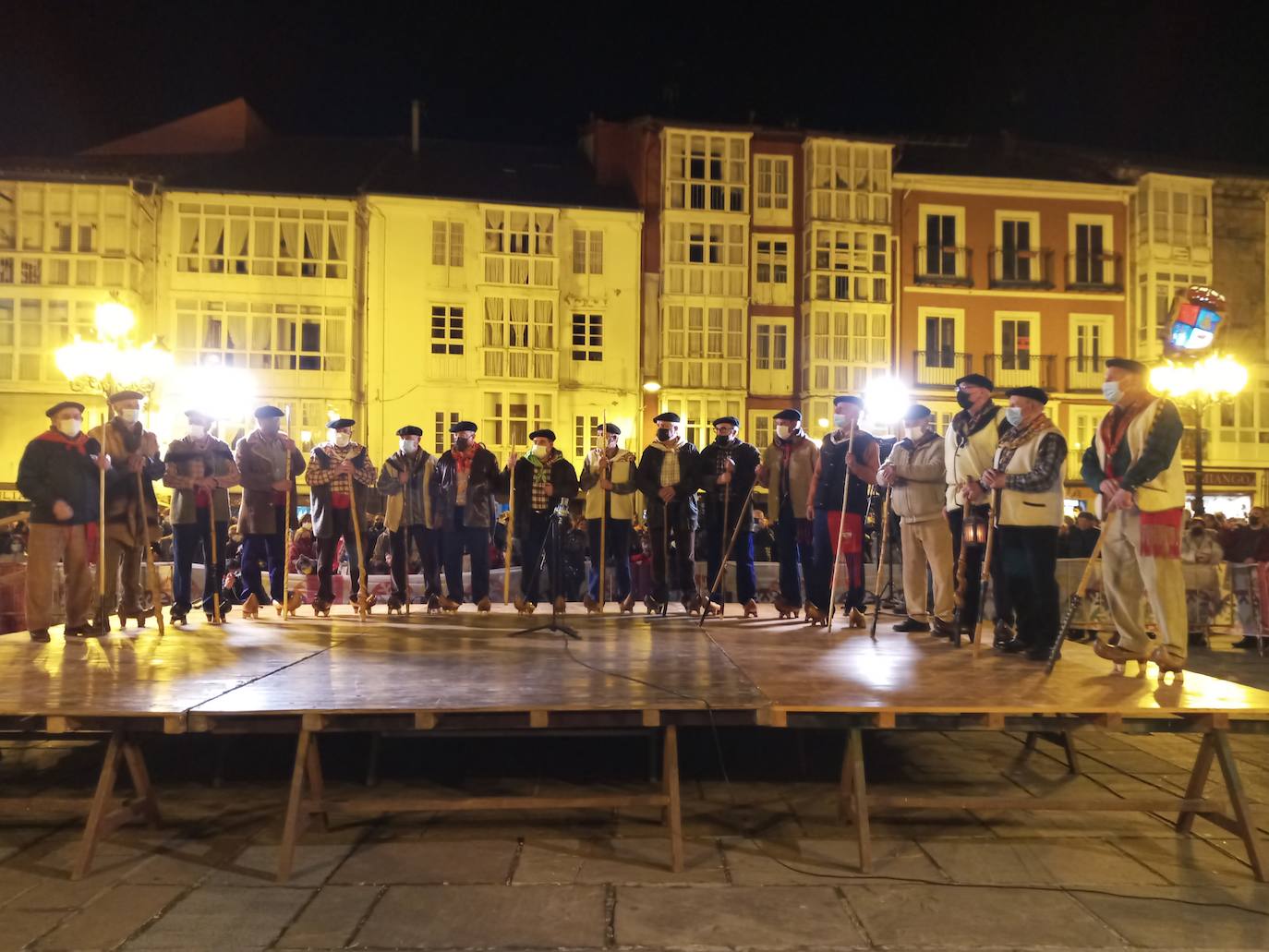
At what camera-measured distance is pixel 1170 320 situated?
9633mm

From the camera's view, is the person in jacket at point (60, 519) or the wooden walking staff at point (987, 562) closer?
the wooden walking staff at point (987, 562)

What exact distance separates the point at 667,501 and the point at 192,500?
4.48m

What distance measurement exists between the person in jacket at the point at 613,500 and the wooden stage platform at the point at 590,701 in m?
3.28

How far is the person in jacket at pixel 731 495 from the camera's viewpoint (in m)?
9.62

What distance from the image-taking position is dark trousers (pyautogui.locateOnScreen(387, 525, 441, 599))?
9.74 metres

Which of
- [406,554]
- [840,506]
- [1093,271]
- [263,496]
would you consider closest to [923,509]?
[840,506]

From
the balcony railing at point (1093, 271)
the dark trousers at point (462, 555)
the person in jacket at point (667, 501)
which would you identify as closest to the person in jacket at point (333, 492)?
the dark trousers at point (462, 555)

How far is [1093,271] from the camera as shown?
32750 millimetres

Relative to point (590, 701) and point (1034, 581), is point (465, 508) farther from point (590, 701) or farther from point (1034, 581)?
point (1034, 581)

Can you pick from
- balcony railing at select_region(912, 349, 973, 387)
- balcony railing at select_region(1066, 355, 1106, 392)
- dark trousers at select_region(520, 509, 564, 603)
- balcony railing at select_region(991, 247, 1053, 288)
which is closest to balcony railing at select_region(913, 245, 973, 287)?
balcony railing at select_region(991, 247, 1053, 288)

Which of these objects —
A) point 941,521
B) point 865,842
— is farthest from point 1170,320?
point 865,842

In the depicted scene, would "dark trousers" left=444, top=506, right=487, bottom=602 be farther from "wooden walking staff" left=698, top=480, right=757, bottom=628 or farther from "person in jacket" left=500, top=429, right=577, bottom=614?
"wooden walking staff" left=698, top=480, right=757, bottom=628

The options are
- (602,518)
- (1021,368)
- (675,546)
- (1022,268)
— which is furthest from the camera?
(1022,268)

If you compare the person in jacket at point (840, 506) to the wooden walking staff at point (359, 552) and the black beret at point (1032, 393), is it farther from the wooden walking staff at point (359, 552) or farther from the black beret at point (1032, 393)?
the wooden walking staff at point (359, 552)
